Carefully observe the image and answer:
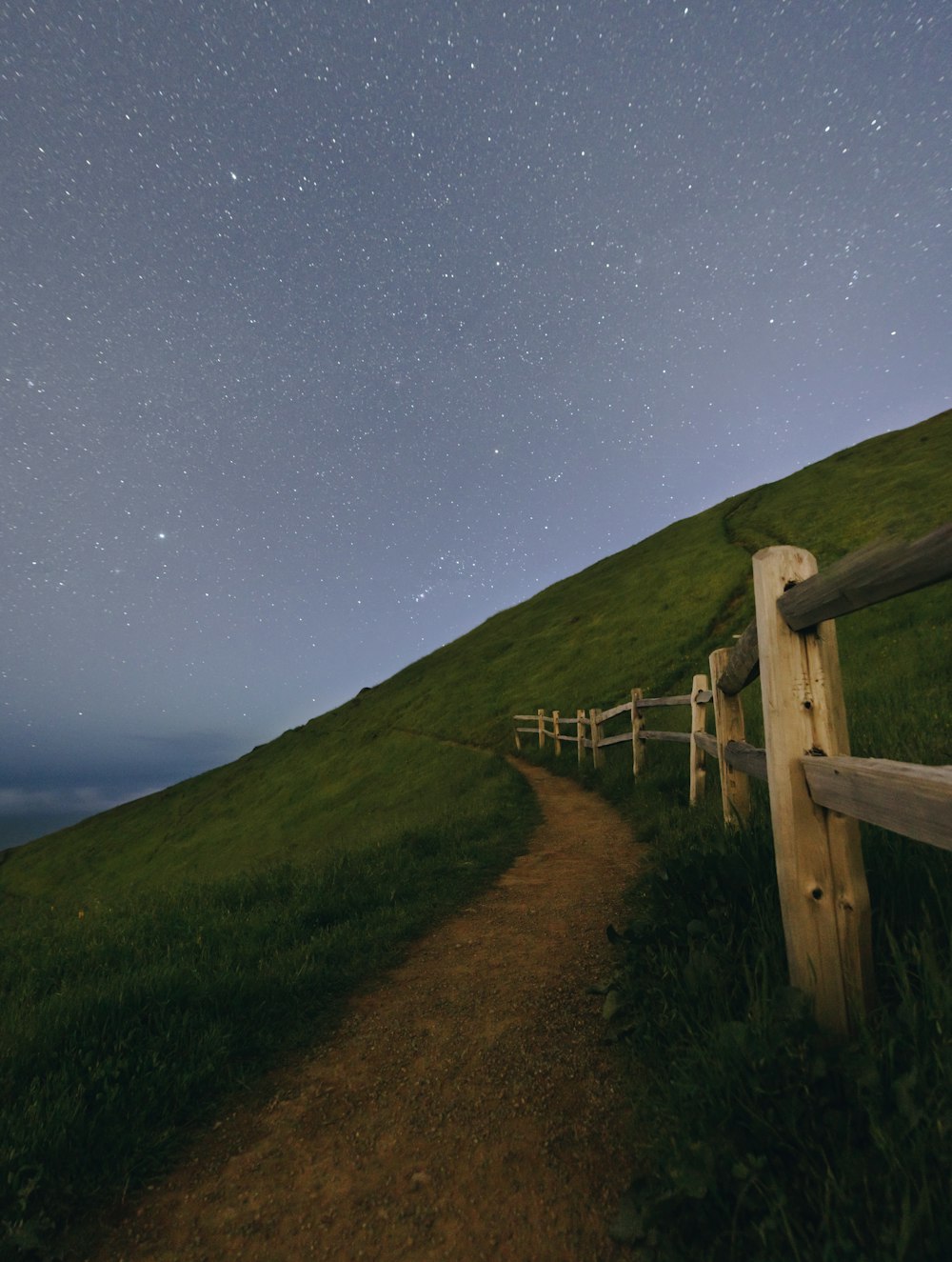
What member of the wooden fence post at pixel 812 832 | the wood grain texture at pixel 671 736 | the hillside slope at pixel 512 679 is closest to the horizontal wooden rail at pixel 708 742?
the wood grain texture at pixel 671 736

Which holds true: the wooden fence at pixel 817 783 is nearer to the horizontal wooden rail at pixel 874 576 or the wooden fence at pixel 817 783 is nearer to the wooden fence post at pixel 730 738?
the horizontal wooden rail at pixel 874 576

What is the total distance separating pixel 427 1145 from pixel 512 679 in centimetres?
3361

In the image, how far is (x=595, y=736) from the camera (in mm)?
16469

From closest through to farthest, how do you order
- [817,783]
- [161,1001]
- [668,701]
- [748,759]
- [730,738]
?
[817,783], [161,1001], [748,759], [730,738], [668,701]

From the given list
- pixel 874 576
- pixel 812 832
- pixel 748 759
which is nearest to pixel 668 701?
pixel 748 759

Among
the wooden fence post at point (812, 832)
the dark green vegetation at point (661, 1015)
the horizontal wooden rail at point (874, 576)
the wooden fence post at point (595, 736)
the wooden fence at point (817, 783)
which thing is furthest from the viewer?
the wooden fence post at point (595, 736)

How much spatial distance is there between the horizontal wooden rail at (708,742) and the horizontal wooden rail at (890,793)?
4.42 metres

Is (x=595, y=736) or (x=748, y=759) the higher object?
(x=748, y=759)

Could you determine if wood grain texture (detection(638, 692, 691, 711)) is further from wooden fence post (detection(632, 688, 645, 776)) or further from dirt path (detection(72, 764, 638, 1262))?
dirt path (detection(72, 764, 638, 1262))

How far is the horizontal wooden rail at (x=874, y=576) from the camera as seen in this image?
1855mm

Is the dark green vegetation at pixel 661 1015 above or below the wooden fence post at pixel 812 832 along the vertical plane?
below

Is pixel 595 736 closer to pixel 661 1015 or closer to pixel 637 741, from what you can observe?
pixel 637 741

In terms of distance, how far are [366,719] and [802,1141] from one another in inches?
1786

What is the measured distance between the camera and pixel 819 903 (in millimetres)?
2738
